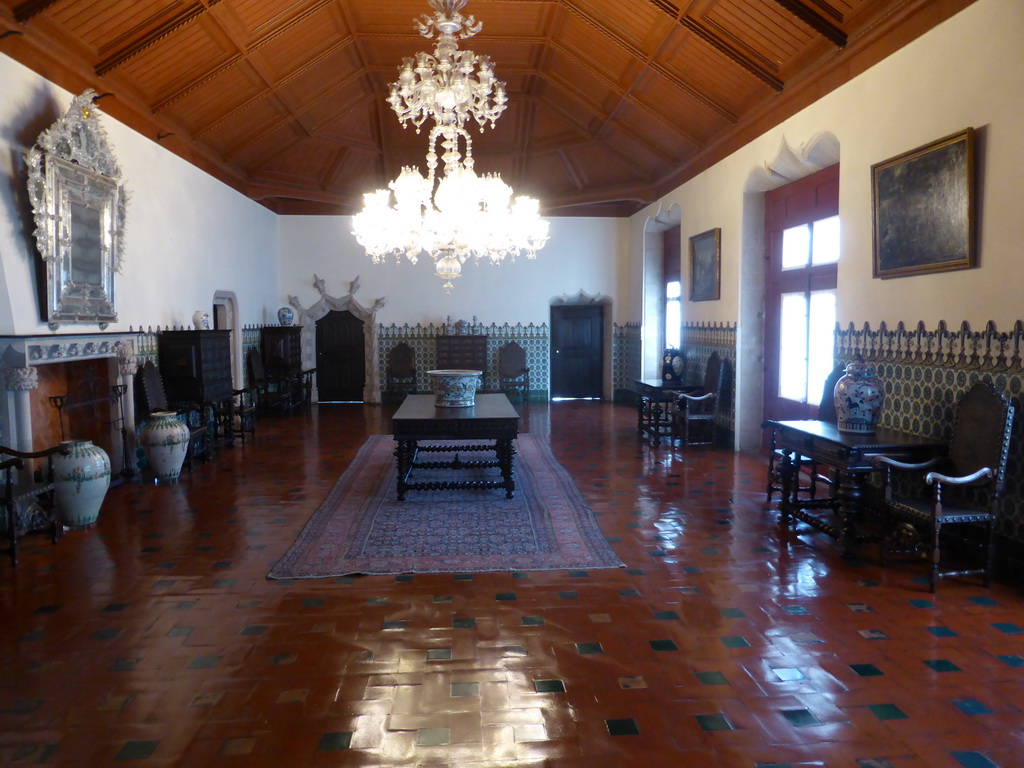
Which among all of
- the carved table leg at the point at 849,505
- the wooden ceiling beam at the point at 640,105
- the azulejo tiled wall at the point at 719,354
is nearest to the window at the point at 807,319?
the azulejo tiled wall at the point at 719,354

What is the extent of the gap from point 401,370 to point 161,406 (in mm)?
6569

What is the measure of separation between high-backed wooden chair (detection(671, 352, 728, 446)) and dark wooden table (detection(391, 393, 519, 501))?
313 centimetres

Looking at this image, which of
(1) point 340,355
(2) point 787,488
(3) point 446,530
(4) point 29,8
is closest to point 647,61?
(2) point 787,488

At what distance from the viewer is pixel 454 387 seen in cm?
669

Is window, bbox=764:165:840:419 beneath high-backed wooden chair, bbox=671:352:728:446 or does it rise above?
above

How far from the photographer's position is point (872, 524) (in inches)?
218

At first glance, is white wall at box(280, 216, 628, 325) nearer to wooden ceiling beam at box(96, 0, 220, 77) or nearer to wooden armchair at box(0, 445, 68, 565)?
wooden ceiling beam at box(96, 0, 220, 77)

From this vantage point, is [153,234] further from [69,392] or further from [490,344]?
[490,344]

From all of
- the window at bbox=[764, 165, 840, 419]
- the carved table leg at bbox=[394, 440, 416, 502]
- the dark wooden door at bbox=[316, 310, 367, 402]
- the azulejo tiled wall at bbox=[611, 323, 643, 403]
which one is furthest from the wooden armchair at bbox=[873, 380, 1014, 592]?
the dark wooden door at bbox=[316, 310, 367, 402]

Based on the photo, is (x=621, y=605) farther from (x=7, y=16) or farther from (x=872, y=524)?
(x=7, y=16)

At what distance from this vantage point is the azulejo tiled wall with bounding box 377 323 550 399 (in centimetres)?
1423

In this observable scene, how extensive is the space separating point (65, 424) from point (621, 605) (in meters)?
5.72

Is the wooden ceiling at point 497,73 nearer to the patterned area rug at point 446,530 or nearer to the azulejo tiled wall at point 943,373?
the azulejo tiled wall at point 943,373

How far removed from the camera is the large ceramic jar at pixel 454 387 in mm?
6680
